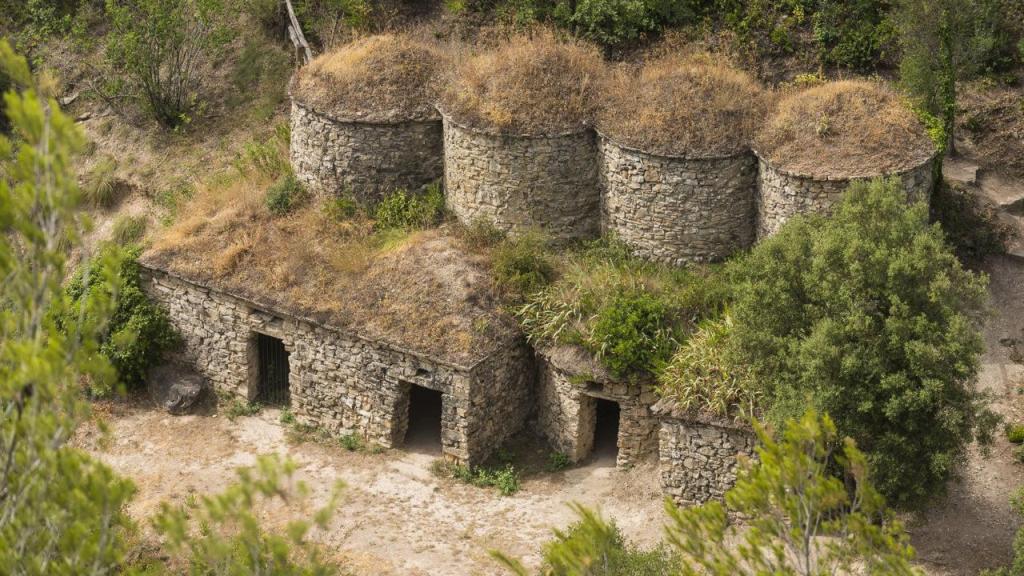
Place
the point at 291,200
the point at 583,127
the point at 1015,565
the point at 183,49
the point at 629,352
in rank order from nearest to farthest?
the point at 1015,565 < the point at 629,352 < the point at 583,127 < the point at 291,200 < the point at 183,49

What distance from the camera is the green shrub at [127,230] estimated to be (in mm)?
28406

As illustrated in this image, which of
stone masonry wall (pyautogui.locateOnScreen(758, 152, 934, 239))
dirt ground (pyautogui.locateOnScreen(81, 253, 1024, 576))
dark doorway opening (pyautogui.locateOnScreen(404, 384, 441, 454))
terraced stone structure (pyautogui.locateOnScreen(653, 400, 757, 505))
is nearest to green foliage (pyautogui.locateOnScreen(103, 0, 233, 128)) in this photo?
dirt ground (pyautogui.locateOnScreen(81, 253, 1024, 576))

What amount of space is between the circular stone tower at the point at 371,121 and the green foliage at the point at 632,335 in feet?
17.6

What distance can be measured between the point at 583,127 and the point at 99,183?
12267 mm

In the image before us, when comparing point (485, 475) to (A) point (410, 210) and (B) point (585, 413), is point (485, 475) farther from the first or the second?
(A) point (410, 210)

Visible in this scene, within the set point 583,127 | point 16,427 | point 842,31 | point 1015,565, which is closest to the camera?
point 16,427

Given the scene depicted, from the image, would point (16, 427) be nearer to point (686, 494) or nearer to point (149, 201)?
point (686, 494)

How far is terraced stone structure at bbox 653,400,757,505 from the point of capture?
21.0m

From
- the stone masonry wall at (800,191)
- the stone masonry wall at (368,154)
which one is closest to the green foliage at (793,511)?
the stone masonry wall at (800,191)

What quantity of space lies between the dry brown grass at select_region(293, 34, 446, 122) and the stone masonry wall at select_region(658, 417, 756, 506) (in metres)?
7.95

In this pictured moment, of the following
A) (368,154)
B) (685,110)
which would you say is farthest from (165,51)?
(685,110)

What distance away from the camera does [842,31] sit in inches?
1116

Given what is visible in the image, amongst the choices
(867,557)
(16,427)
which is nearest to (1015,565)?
(867,557)

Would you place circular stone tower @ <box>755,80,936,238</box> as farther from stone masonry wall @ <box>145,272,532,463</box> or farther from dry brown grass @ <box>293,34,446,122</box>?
dry brown grass @ <box>293,34,446,122</box>
